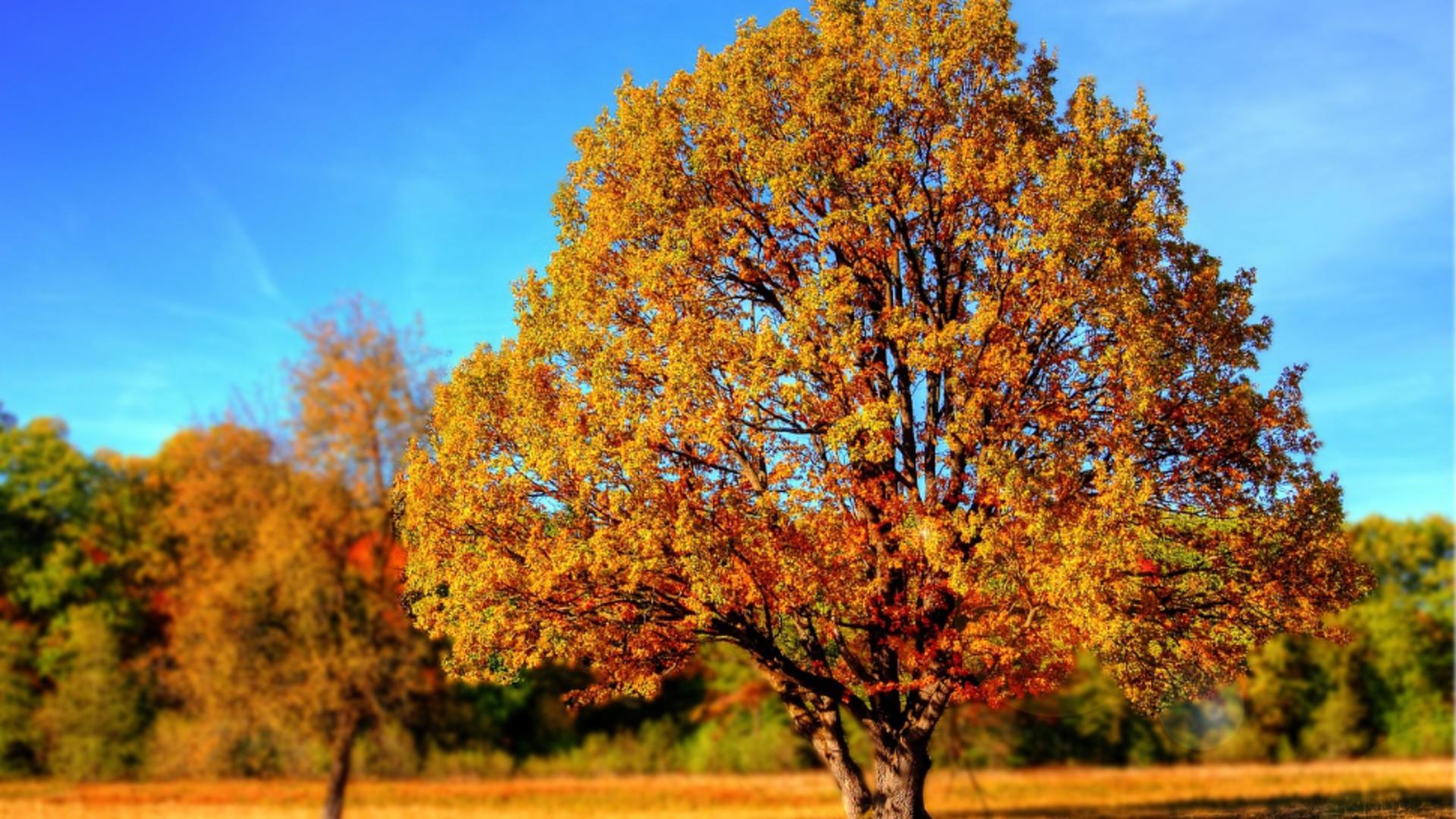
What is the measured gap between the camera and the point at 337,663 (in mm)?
37938

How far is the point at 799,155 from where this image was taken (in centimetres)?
2097

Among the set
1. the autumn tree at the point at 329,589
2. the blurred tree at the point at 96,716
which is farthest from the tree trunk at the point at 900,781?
the blurred tree at the point at 96,716

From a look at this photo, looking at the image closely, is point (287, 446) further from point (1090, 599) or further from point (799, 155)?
point (1090, 599)

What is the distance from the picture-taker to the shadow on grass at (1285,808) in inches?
981

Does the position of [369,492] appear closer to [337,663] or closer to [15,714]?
[337,663]

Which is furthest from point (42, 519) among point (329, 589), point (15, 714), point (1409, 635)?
point (1409, 635)

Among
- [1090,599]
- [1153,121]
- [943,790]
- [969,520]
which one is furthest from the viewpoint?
[943,790]

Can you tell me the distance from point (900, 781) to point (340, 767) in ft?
79.9

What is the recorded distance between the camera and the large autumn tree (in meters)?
19.3

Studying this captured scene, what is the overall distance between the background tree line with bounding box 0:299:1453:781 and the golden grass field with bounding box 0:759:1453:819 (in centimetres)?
162

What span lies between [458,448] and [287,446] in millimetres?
23519

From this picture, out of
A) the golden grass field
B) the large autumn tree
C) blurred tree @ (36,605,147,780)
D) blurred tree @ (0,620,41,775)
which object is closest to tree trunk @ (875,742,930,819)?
the large autumn tree

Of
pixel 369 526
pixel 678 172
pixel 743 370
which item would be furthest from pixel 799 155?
pixel 369 526

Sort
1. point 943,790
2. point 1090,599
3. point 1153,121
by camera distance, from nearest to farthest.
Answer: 1. point 1090,599
2. point 1153,121
3. point 943,790
